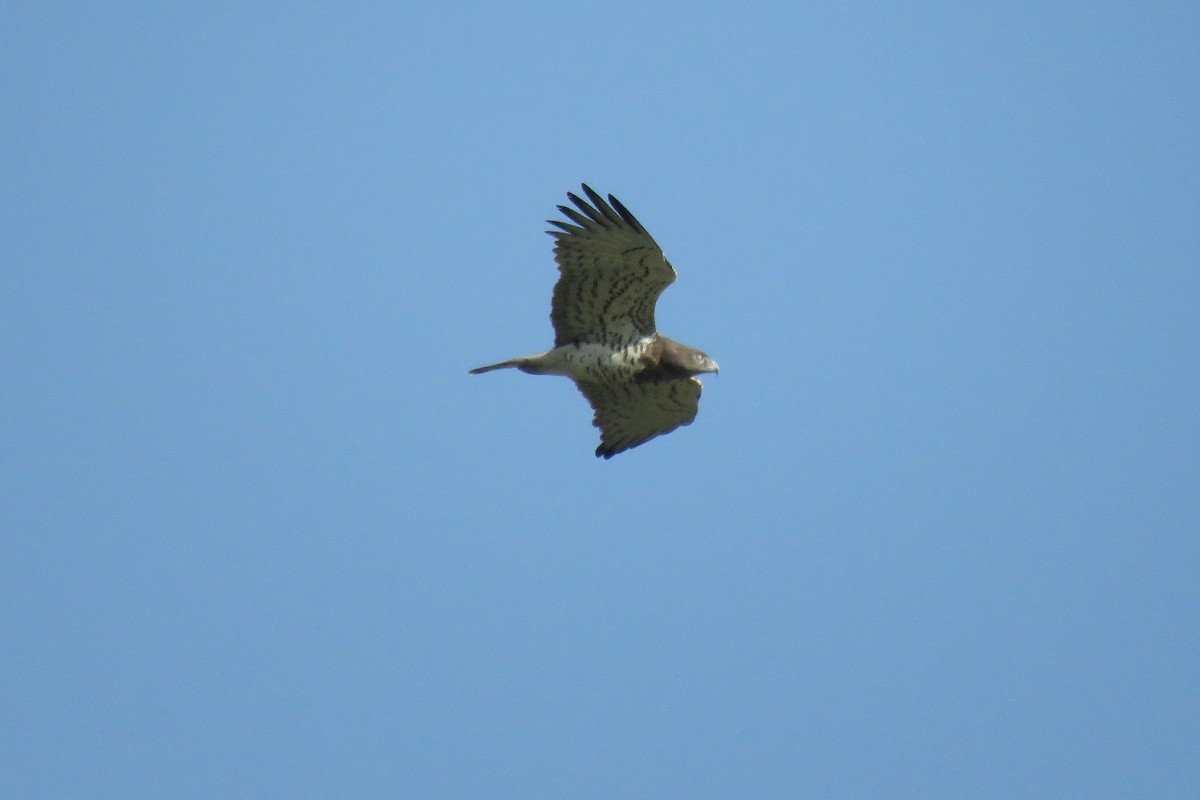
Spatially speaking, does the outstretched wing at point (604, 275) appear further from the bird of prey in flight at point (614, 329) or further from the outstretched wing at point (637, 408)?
the outstretched wing at point (637, 408)

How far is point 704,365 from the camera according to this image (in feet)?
35.9

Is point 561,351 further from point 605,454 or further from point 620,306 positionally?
point 605,454

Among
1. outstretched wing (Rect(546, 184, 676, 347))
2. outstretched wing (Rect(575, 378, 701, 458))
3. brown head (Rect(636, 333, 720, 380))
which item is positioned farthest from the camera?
outstretched wing (Rect(575, 378, 701, 458))

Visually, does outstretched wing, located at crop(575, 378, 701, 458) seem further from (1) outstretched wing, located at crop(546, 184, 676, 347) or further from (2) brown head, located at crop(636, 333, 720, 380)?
(1) outstretched wing, located at crop(546, 184, 676, 347)

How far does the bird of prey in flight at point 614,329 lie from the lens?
33.1 feet

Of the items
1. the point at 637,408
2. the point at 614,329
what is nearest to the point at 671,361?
the point at 614,329

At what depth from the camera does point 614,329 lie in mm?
10734

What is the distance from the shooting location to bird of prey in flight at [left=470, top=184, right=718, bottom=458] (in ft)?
33.1

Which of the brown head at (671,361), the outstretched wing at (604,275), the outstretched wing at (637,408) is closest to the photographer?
the outstretched wing at (604,275)

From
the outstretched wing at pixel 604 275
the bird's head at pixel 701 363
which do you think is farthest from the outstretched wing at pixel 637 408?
the outstretched wing at pixel 604 275

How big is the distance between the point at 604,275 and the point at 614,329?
1.79 feet

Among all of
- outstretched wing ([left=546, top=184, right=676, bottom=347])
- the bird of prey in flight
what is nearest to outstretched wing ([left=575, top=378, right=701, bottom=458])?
the bird of prey in flight

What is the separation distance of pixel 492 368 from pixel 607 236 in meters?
1.43

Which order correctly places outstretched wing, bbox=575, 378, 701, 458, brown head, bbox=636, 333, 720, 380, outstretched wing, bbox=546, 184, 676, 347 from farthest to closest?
outstretched wing, bbox=575, 378, 701, 458
brown head, bbox=636, 333, 720, 380
outstretched wing, bbox=546, 184, 676, 347
